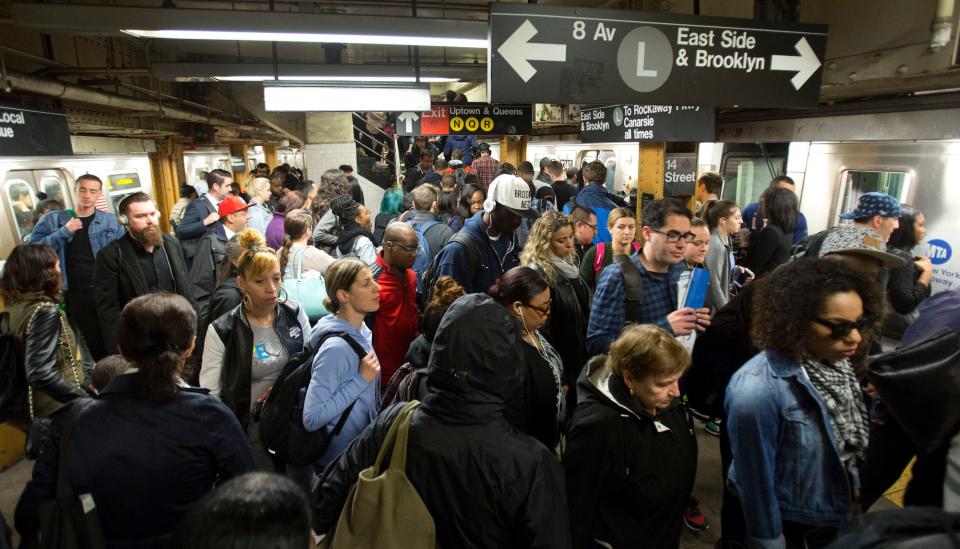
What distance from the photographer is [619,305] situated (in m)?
2.97

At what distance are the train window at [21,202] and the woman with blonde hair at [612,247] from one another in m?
6.67

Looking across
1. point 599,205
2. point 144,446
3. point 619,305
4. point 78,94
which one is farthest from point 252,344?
point 78,94

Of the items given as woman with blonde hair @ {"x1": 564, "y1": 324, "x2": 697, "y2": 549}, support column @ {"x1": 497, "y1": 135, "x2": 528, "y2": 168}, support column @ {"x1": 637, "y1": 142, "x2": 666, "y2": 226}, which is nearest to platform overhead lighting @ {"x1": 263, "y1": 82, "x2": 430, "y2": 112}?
support column @ {"x1": 637, "y1": 142, "x2": 666, "y2": 226}

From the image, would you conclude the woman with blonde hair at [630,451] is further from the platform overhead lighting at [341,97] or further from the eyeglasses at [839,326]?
the platform overhead lighting at [341,97]

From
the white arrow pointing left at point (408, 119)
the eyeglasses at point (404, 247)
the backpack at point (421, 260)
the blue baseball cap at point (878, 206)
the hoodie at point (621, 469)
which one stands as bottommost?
the hoodie at point (621, 469)

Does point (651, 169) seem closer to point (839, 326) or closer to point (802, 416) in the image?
point (839, 326)

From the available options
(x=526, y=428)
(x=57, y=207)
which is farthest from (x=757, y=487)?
(x=57, y=207)

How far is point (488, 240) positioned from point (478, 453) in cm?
259

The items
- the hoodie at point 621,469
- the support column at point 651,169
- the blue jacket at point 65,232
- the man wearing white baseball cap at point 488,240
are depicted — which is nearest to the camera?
the hoodie at point 621,469

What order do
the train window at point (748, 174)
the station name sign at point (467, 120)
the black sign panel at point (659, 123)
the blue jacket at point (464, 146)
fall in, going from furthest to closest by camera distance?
1. the blue jacket at point (464, 146)
2. the station name sign at point (467, 120)
3. the train window at point (748, 174)
4. the black sign panel at point (659, 123)

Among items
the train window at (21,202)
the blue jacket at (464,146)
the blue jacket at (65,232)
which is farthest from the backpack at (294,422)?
the blue jacket at (464,146)

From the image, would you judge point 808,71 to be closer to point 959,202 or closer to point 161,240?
point 959,202

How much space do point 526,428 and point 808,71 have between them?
298cm

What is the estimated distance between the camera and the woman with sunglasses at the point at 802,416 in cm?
183
